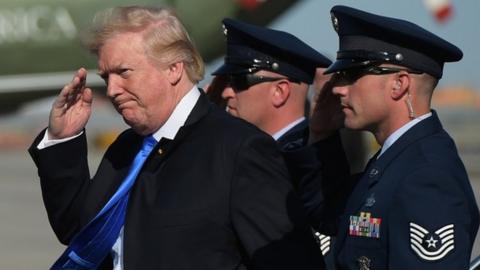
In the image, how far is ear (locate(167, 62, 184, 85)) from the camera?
2.34 m

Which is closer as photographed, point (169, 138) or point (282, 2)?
point (169, 138)

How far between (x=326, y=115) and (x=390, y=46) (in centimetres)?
34

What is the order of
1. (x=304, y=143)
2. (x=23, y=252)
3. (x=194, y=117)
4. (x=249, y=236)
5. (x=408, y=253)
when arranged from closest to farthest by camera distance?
(x=408, y=253) → (x=249, y=236) → (x=194, y=117) → (x=304, y=143) → (x=23, y=252)

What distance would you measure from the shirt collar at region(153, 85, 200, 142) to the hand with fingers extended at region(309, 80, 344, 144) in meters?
0.33

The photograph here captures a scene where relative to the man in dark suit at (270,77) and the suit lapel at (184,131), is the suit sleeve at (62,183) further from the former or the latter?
the man in dark suit at (270,77)

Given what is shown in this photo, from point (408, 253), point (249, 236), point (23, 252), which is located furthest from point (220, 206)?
point (23, 252)

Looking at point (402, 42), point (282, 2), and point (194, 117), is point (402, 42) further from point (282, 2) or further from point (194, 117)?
point (282, 2)

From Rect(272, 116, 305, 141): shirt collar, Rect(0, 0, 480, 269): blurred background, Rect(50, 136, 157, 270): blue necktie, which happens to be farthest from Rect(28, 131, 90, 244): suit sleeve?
Rect(0, 0, 480, 269): blurred background

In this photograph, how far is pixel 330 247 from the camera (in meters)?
2.87

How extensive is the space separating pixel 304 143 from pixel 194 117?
1.33ft

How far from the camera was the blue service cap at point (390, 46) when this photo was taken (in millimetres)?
2248

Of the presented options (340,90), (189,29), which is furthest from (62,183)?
A: (189,29)

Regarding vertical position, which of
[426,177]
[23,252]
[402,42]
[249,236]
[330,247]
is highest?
[402,42]

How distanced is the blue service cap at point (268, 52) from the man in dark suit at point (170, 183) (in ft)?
2.17
